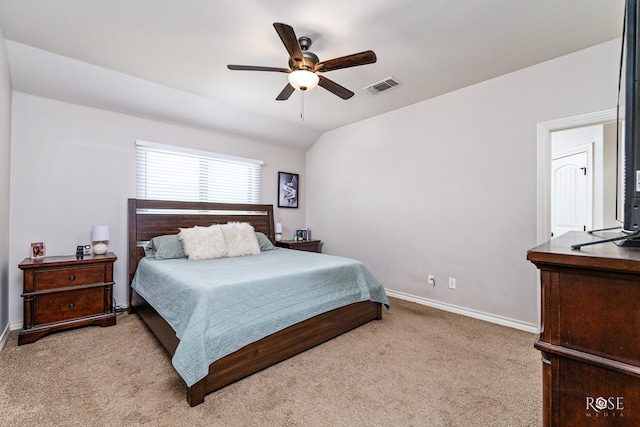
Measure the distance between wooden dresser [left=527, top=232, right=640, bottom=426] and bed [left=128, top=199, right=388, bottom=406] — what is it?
5.83ft

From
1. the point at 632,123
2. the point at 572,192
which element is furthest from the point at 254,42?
the point at 572,192

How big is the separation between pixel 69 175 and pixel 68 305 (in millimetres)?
1418

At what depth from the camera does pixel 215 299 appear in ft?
6.47

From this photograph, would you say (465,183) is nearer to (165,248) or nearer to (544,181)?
(544,181)

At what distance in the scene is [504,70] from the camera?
2.96 m

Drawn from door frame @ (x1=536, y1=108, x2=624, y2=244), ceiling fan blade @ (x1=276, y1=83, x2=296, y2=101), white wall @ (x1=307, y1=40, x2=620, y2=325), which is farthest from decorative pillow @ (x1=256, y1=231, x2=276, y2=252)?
door frame @ (x1=536, y1=108, x2=624, y2=244)

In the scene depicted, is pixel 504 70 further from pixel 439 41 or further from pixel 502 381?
pixel 502 381

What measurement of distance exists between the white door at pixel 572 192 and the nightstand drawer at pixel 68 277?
5.67m

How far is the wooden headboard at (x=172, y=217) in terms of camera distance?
3.48m

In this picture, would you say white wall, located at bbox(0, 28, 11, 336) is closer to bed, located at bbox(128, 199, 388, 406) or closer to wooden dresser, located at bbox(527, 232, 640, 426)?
bed, located at bbox(128, 199, 388, 406)

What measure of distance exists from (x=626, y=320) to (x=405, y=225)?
3300 millimetres

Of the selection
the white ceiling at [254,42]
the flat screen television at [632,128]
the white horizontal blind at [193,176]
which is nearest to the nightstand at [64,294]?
the white horizontal blind at [193,176]

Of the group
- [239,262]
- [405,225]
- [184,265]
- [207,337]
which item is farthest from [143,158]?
[405,225]

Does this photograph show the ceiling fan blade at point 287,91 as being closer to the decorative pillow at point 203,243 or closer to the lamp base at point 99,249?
the decorative pillow at point 203,243
